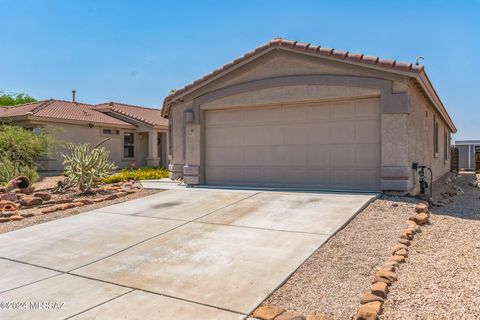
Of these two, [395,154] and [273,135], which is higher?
[273,135]

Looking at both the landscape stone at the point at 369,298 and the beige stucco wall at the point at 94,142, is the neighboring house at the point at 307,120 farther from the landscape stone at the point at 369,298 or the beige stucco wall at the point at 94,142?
the beige stucco wall at the point at 94,142

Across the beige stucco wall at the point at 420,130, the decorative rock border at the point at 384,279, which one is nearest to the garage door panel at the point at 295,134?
the beige stucco wall at the point at 420,130

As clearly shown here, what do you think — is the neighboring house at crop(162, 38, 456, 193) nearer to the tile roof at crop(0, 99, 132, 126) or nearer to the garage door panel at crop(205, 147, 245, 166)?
the garage door panel at crop(205, 147, 245, 166)

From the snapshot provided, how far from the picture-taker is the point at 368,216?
7184 mm

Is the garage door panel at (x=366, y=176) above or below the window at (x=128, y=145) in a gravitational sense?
below

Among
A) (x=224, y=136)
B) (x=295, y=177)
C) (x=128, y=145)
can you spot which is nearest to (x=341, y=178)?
(x=295, y=177)

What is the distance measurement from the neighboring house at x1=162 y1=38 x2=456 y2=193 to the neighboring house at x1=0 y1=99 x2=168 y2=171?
36.5 feet

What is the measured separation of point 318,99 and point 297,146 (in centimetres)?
141

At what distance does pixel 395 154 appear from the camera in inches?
360

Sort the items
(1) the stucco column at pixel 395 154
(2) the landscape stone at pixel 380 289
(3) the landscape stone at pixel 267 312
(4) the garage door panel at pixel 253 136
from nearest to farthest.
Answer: (3) the landscape stone at pixel 267 312 → (2) the landscape stone at pixel 380 289 → (1) the stucco column at pixel 395 154 → (4) the garage door panel at pixel 253 136

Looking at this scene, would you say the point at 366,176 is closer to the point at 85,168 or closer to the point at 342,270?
the point at 342,270

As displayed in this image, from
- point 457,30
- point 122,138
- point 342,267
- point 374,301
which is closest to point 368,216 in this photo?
point 342,267

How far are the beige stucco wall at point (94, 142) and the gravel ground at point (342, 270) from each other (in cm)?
1785

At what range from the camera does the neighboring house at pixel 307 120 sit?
362 inches
